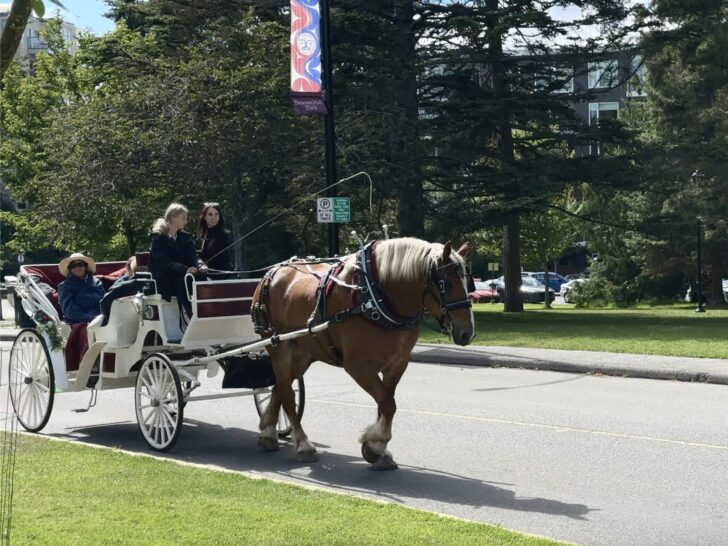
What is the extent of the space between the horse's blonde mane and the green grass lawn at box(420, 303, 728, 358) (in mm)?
10272

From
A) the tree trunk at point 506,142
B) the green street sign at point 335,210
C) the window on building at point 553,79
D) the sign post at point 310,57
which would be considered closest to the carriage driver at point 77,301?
the green street sign at point 335,210

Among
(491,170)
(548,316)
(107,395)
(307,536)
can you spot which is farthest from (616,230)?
(307,536)

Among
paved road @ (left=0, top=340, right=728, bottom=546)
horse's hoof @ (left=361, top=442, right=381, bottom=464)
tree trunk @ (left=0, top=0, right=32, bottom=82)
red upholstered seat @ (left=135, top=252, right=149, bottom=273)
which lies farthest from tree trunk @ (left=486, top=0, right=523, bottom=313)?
tree trunk @ (left=0, top=0, right=32, bottom=82)

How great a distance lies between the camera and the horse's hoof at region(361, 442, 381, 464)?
29.5ft

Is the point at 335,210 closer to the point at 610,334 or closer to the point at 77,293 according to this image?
the point at 610,334

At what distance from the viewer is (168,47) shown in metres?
31.9

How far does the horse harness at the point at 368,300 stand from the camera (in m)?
8.53

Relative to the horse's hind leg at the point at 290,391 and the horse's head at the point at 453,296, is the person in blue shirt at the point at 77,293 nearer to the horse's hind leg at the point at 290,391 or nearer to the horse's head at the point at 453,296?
the horse's hind leg at the point at 290,391

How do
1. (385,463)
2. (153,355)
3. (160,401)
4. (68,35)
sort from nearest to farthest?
(385,463)
(160,401)
(153,355)
(68,35)

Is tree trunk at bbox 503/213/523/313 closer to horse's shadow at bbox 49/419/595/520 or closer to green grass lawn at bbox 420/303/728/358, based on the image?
green grass lawn at bbox 420/303/728/358

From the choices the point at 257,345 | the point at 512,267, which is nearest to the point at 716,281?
the point at 512,267

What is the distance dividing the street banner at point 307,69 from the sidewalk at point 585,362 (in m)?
5.18

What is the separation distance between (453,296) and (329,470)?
1.98 m

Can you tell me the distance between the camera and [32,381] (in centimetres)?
1141
